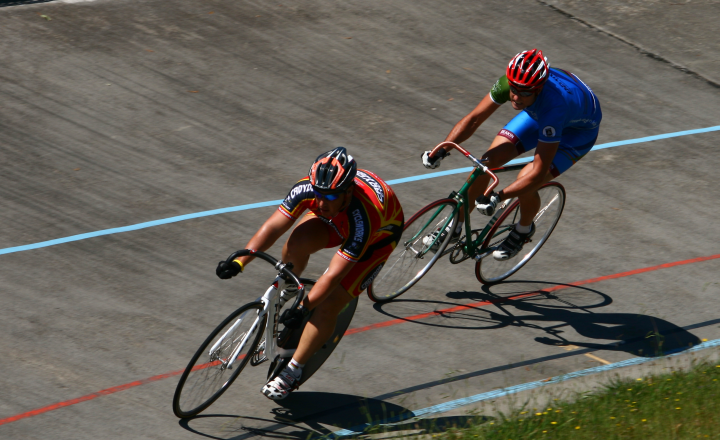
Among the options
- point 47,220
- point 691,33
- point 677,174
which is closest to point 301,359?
point 47,220

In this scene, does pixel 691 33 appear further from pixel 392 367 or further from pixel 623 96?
pixel 392 367

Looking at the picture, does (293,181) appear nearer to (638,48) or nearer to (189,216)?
(189,216)

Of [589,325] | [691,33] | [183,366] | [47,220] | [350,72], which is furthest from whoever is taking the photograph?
[691,33]

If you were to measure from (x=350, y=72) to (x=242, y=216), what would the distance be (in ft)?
12.5

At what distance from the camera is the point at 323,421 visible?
5.62 meters

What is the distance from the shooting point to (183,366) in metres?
6.07

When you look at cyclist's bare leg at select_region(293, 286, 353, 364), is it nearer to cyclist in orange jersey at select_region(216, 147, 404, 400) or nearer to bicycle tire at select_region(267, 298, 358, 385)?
cyclist in orange jersey at select_region(216, 147, 404, 400)

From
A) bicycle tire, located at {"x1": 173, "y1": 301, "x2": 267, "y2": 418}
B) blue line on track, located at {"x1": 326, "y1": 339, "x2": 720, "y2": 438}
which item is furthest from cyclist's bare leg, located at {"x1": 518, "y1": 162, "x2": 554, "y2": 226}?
bicycle tire, located at {"x1": 173, "y1": 301, "x2": 267, "y2": 418}

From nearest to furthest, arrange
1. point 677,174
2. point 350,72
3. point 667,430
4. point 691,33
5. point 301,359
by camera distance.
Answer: point 667,430 → point 301,359 → point 677,174 → point 350,72 → point 691,33

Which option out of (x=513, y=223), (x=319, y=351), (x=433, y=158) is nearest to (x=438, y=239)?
(x=433, y=158)

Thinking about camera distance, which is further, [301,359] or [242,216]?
[242,216]

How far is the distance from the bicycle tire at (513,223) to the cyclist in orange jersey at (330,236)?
76.0 inches

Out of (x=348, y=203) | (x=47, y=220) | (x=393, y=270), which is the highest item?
(x=348, y=203)

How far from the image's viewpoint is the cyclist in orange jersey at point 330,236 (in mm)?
5129
